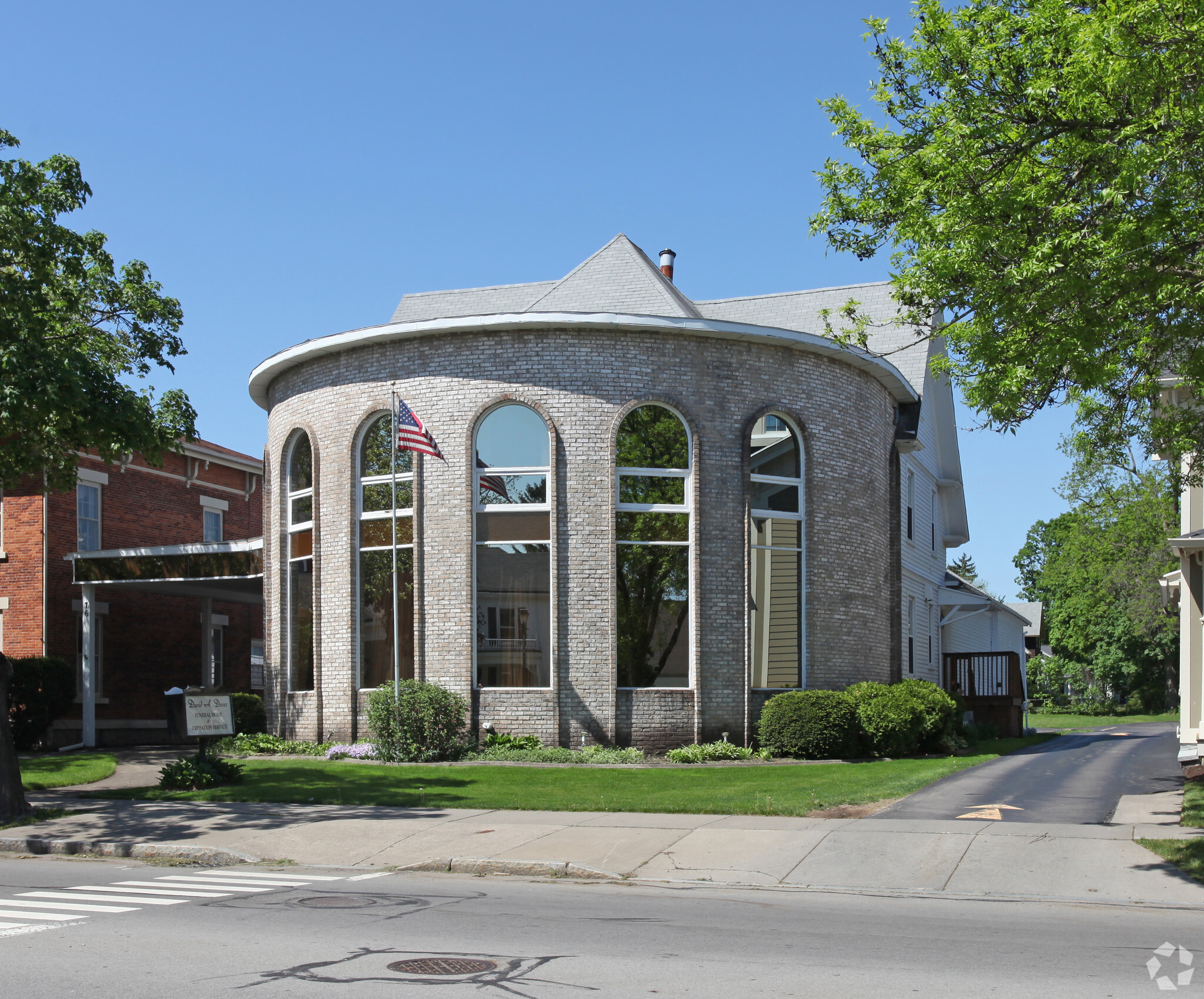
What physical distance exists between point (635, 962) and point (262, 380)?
2016 cm

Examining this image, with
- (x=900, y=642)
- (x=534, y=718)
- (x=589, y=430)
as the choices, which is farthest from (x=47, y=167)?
(x=900, y=642)

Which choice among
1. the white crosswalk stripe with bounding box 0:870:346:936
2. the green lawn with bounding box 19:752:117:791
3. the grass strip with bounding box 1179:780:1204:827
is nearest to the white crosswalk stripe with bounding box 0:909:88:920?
the white crosswalk stripe with bounding box 0:870:346:936

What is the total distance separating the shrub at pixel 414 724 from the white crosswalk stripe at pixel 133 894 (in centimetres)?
898

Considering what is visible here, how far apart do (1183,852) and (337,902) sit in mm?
7503

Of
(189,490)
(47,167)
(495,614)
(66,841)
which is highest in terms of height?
(47,167)

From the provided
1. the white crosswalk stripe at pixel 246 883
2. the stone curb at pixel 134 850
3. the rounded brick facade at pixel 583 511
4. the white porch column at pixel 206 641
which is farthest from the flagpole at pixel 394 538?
the white crosswalk stripe at pixel 246 883

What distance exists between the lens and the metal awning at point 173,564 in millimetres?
25625

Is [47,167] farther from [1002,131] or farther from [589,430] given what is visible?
[1002,131]

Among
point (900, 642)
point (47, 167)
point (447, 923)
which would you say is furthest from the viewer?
point (900, 642)

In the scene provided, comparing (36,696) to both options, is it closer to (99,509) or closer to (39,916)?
(99,509)

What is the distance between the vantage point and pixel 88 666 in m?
25.8

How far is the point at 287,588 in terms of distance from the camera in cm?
2425

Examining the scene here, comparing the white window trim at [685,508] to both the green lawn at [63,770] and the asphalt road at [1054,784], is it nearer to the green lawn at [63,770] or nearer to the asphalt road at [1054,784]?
the asphalt road at [1054,784]

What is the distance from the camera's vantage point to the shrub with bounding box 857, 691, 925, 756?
21625 mm
